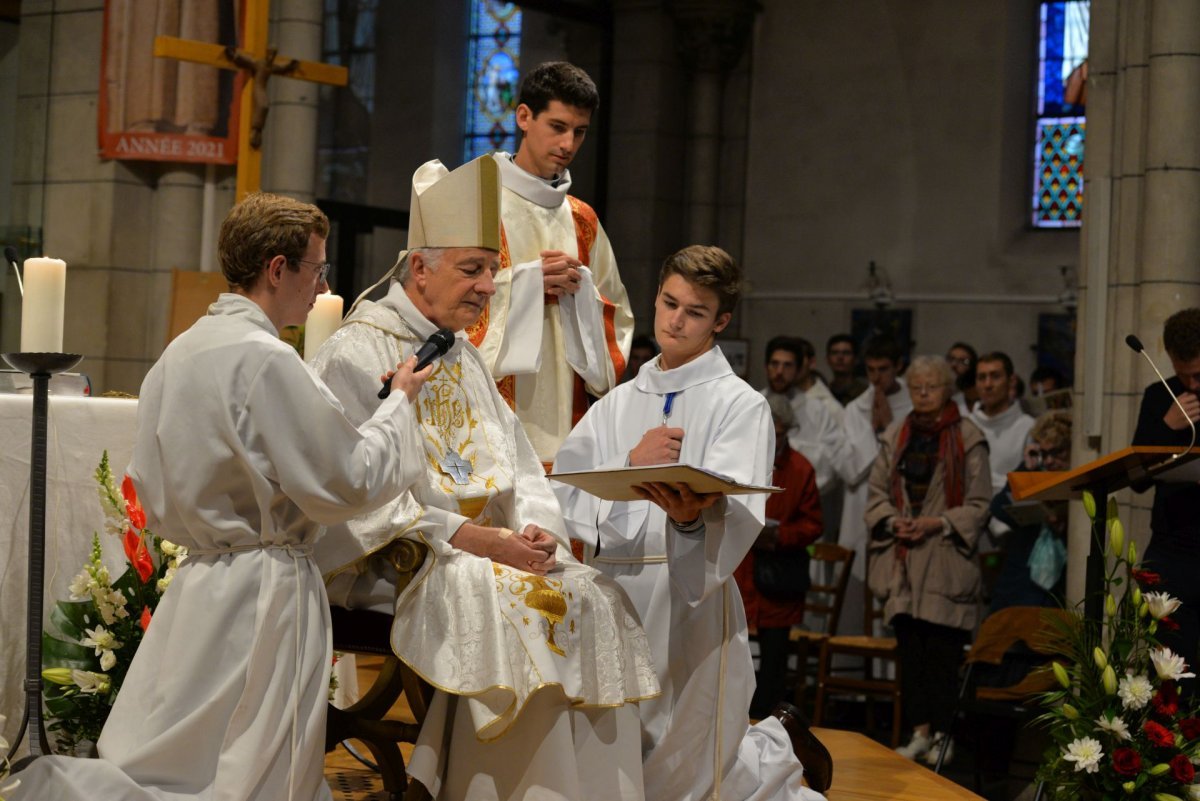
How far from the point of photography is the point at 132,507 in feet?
12.9

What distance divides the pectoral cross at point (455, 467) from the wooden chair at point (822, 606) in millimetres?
3649

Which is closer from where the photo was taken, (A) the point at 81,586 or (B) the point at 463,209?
(A) the point at 81,586

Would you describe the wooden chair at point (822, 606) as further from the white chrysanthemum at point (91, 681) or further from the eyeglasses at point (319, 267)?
the eyeglasses at point (319, 267)

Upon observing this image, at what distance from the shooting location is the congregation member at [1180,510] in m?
5.88

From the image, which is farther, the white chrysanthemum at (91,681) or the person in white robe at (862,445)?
the person in white robe at (862,445)

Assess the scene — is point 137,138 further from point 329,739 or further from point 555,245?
point 329,739

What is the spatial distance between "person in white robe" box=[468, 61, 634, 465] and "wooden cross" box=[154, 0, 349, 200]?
1.22m

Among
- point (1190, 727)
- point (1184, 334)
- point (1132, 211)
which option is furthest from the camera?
point (1132, 211)

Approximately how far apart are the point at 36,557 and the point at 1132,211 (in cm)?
540

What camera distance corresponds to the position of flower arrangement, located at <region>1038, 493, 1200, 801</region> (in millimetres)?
4559

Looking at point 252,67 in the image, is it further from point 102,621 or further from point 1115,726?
point 1115,726

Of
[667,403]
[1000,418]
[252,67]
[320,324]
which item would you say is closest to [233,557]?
[320,324]

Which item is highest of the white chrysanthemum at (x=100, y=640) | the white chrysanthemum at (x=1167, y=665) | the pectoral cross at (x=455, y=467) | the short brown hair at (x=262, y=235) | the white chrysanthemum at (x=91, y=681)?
the short brown hair at (x=262, y=235)

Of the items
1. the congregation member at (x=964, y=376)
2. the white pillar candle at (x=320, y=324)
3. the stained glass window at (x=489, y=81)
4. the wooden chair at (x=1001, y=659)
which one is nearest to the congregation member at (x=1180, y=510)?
the wooden chair at (x=1001, y=659)
